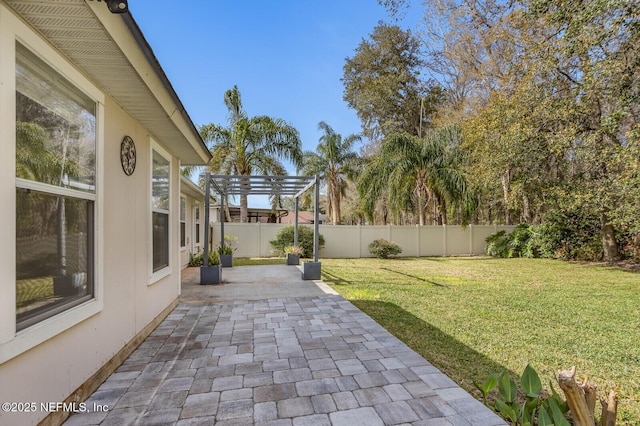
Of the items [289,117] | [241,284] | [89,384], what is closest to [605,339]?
[89,384]

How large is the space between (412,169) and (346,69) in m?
12.7

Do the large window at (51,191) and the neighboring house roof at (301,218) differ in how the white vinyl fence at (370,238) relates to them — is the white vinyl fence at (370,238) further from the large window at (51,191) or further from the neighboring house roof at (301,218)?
the neighboring house roof at (301,218)

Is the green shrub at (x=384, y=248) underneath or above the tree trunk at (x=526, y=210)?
underneath

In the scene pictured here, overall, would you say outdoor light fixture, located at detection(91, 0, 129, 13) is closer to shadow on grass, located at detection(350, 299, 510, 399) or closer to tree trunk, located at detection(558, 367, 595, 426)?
tree trunk, located at detection(558, 367, 595, 426)

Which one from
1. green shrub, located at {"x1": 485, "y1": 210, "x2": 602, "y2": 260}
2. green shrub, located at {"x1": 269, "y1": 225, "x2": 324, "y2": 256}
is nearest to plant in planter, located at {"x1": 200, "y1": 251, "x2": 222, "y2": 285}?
green shrub, located at {"x1": 269, "y1": 225, "x2": 324, "y2": 256}

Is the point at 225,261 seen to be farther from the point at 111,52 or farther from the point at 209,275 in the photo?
the point at 111,52

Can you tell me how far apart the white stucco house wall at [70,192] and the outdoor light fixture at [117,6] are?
0.08 metres

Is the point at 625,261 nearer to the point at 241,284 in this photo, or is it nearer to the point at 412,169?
the point at 412,169

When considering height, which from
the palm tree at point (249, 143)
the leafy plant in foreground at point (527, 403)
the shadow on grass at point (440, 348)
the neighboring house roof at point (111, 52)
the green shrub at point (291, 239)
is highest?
the palm tree at point (249, 143)

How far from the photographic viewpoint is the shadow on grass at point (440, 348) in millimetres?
3121

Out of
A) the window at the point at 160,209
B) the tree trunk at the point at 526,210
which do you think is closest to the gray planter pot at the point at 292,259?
the window at the point at 160,209

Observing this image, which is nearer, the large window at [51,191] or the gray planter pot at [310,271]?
the large window at [51,191]

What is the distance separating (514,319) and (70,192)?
19.2 ft

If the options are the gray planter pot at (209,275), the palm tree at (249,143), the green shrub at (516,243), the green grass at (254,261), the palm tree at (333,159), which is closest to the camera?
the gray planter pot at (209,275)
